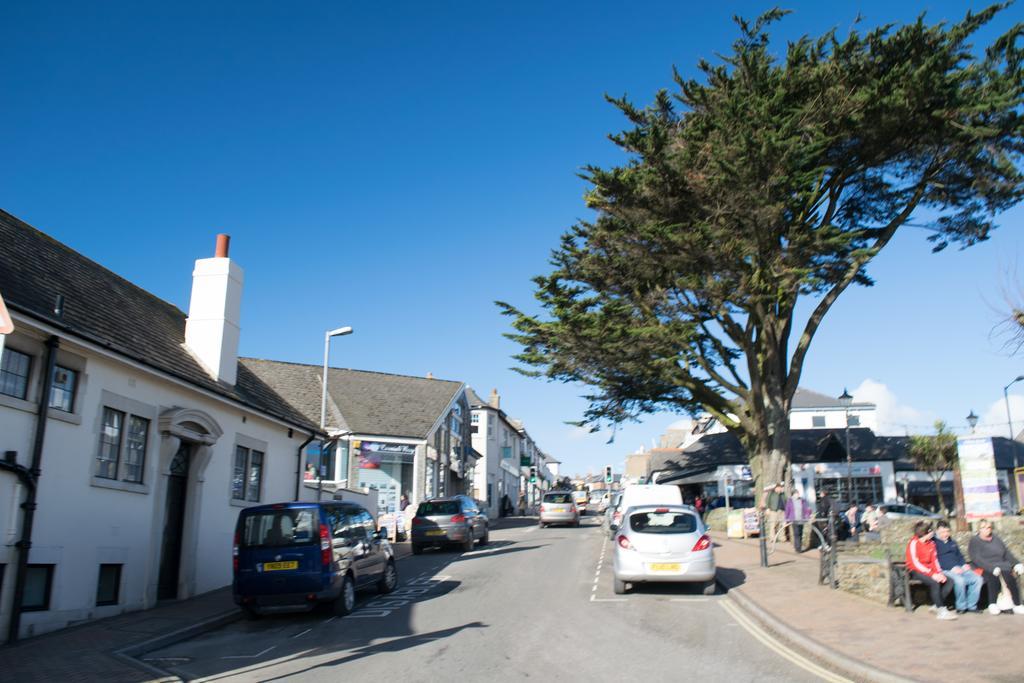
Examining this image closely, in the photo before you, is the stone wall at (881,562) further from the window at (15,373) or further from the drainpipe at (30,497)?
the window at (15,373)

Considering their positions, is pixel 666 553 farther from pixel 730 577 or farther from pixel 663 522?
pixel 730 577

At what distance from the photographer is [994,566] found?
10.9 m

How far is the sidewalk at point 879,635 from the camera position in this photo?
24.8 feet

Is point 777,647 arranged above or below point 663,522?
below

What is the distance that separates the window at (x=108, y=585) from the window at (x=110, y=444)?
156 cm

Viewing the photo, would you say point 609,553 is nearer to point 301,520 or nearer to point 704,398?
point 704,398

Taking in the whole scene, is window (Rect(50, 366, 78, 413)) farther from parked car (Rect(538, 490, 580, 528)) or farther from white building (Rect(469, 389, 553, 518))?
white building (Rect(469, 389, 553, 518))

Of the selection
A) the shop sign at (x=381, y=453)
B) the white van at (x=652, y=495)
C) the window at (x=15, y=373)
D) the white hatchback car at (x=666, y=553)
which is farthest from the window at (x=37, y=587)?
the shop sign at (x=381, y=453)

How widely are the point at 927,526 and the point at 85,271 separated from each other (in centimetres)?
1648

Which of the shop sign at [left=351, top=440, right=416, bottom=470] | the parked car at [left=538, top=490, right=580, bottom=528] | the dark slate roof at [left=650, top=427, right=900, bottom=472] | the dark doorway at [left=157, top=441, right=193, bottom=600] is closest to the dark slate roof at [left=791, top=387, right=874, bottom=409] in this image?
the dark slate roof at [left=650, top=427, right=900, bottom=472]

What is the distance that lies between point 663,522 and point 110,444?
32.7 ft

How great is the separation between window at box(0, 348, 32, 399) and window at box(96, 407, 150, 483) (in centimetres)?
192

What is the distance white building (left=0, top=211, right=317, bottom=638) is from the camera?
36.9 ft

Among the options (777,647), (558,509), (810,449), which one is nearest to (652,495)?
(558,509)
